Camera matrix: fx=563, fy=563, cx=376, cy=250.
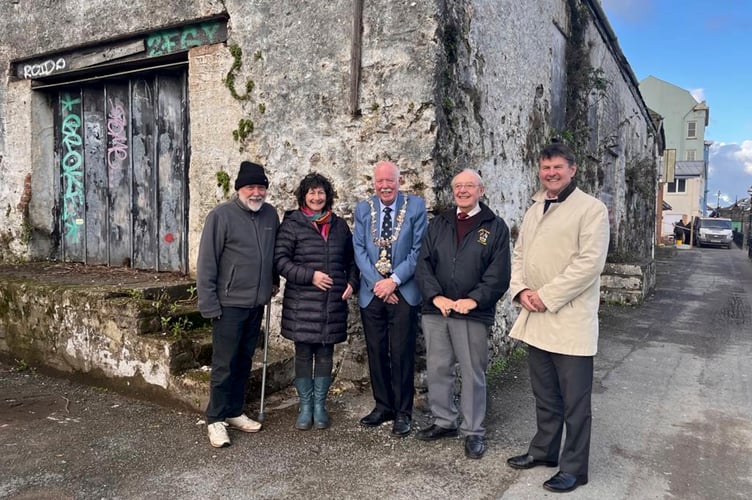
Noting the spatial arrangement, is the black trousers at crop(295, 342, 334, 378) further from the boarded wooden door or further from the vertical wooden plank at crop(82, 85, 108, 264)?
the vertical wooden plank at crop(82, 85, 108, 264)

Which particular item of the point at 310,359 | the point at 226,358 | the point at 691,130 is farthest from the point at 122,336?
the point at 691,130

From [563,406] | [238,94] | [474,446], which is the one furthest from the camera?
[238,94]

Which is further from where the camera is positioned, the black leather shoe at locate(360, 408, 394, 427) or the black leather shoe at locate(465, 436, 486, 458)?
the black leather shoe at locate(360, 408, 394, 427)

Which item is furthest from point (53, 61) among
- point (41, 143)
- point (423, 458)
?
point (423, 458)

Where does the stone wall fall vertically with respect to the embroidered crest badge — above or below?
above

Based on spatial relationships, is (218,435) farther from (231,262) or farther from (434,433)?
(434,433)

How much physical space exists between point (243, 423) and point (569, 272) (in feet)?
8.15

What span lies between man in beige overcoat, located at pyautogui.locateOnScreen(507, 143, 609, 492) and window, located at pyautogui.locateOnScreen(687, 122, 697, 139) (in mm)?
54878

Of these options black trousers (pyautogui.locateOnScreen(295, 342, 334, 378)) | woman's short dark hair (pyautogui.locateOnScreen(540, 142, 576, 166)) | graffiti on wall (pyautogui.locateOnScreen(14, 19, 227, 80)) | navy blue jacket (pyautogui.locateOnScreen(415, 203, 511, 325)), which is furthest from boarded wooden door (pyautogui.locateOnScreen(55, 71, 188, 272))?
woman's short dark hair (pyautogui.locateOnScreen(540, 142, 576, 166))

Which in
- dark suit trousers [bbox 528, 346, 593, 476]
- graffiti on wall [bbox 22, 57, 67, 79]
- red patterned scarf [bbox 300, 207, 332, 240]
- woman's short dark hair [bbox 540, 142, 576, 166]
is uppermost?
graffiti on wall [bbox 22, 57, 67, 79]

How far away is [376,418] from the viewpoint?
415 centimetres

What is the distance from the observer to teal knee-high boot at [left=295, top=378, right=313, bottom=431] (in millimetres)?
4086

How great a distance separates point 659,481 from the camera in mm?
3385

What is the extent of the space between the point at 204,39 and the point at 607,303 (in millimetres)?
7604
